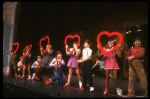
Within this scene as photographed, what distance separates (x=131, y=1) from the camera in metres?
5.17

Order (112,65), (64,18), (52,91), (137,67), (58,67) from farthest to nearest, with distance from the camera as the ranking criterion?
(64,18)
(58,67)
(52,91)
(112,65)
(137,67)

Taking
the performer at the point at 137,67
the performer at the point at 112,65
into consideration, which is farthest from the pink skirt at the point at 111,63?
the performer at the point at 137,67

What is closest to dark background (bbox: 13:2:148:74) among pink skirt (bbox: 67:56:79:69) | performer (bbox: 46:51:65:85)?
performer (bbox: 46:51:65:85)

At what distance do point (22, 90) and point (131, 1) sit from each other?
16.7 feet

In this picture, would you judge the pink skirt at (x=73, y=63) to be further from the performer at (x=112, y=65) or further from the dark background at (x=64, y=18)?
the dark background at (x=64, y=18)

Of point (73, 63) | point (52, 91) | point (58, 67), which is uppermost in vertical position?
point (73, 63)

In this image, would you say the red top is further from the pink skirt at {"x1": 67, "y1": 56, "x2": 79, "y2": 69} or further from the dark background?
the dark background

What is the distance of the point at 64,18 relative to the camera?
20.2ft

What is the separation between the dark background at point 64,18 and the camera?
18.4 feet

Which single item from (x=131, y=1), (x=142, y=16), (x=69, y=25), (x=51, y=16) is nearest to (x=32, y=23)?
(x=51, y=16)

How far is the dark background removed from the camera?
5.59 m

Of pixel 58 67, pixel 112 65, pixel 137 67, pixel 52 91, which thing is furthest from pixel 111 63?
pixel 58 67

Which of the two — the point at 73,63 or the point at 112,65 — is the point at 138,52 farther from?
the point at 73,63

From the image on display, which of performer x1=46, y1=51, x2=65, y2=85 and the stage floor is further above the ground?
performer x1=46, y1=51, x2=65, y2=85
